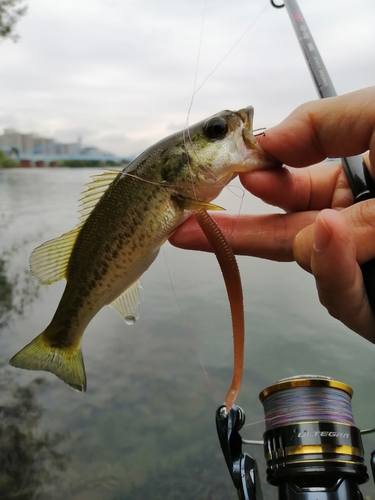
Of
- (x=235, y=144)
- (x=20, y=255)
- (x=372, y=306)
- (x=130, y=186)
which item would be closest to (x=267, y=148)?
(x=235, y=144)

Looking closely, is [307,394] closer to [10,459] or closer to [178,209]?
[178,209]

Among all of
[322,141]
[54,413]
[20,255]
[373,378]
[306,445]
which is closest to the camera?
[306,445]

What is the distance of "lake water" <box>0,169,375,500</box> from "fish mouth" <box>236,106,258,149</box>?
0.80 ft

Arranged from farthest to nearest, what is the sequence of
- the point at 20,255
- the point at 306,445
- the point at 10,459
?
1. the point at 20,255
2. the point at 10,459
3. the point at 306,445

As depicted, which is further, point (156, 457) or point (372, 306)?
point (156, 457)

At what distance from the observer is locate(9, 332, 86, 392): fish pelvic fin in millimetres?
1833

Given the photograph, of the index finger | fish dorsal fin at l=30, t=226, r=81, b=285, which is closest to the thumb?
the index finger

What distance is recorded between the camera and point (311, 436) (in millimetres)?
1611

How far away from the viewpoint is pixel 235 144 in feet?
5.35

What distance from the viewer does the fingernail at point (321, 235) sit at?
1289 millimetres

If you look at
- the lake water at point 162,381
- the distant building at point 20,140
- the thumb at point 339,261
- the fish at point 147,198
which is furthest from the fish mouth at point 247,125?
the distant building at point 20,140

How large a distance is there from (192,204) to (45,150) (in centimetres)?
331

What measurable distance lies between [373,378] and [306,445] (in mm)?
2521

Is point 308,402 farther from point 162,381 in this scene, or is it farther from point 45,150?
point 45,150
